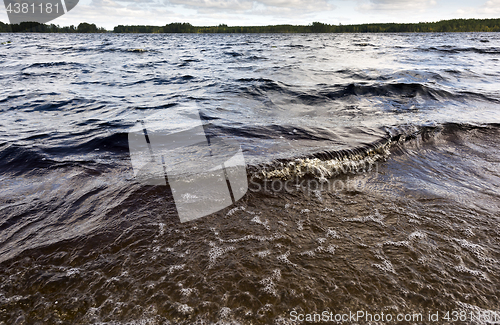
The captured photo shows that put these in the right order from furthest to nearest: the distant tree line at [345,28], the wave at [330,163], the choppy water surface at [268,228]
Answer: the distant tree line at [345,28]
the wave at [330,163]
the choppy water surface at [268,228]

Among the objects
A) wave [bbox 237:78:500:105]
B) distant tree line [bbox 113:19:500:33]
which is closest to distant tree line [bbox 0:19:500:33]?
distant tree line [bbox 113:19:500:33]

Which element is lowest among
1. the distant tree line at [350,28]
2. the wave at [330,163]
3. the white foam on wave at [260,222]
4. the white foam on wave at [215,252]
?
the white foam on wave at [215,252]

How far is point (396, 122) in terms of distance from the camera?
219 inches

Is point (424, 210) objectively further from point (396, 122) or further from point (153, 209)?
point (396, 122)

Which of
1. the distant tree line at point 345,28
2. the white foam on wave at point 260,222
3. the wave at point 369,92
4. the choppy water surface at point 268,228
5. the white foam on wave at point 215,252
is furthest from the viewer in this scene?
the distant tree line at point 345,28

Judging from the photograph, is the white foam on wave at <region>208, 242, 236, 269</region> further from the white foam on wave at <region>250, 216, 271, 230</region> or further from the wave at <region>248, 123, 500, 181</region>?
the wave at <region>248, 123, 500, 181</region>

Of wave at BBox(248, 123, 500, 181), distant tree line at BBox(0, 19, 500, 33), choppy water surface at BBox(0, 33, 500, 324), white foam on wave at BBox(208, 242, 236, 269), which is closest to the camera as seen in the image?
choppy water surface at BBox(0, 33, 500, 324)

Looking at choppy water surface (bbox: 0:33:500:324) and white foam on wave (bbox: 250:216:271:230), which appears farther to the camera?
white foam on wave (bbox: 250:216:271:230)

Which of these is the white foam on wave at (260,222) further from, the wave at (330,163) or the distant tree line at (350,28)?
the distant tree line at (350,28)

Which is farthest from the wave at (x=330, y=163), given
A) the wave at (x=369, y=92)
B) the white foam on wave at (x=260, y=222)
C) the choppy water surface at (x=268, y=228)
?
the wave at (x=369, y=92)

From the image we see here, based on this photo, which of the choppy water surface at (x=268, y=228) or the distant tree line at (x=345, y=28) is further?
the distant tree line at (x=345, y=28)

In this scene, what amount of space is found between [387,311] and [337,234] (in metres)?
0.77

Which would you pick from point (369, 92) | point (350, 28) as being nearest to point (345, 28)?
point (350, 28)

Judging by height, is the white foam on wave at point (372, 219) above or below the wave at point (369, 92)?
below
